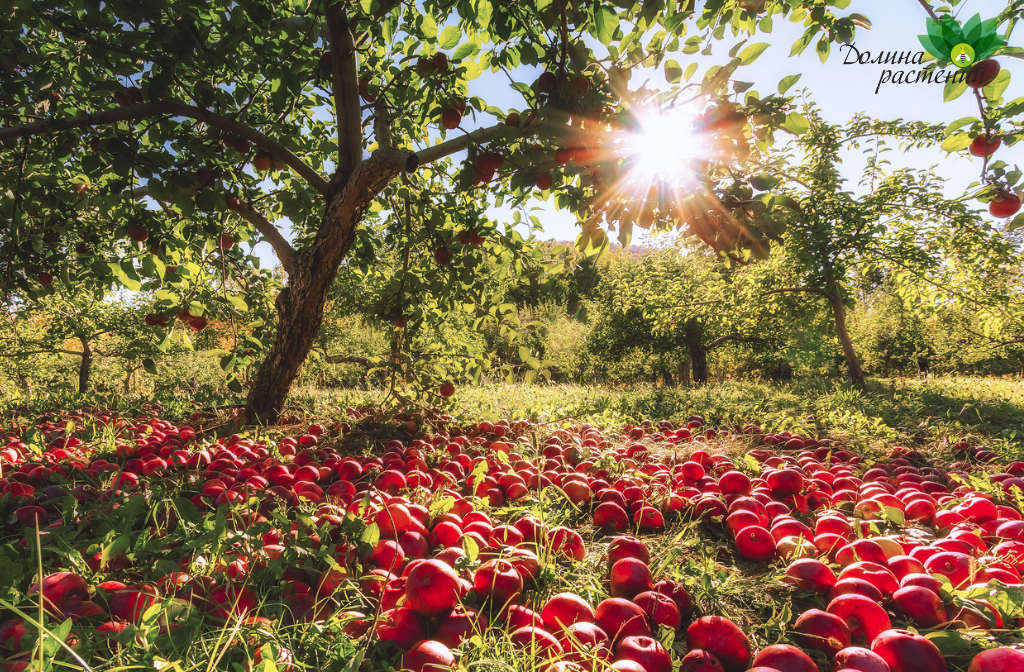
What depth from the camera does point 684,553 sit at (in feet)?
5.94

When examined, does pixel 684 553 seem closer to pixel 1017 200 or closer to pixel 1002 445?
pixel 1017 200

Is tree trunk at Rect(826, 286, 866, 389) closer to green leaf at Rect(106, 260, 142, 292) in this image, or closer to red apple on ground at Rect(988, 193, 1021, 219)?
red apple on ground at Rect(988, 193, 1021, 219)

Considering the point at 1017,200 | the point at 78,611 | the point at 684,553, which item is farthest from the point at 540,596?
the point at 1017,200

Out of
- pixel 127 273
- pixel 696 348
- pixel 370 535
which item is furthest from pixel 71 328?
pixel 696 348

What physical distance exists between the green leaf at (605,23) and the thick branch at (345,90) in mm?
1515

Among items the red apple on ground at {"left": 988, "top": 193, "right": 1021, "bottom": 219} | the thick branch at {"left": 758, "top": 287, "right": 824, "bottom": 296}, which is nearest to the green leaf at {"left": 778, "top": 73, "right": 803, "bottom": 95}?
the red apple on ground at {"left": 988, "top": 193, "right": 1021, "bottom": 219}

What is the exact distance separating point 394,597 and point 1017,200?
3.13 meters

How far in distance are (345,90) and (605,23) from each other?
6.19 feet

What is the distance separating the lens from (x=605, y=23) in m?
2.00

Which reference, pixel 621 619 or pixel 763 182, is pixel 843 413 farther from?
pixel 621 619

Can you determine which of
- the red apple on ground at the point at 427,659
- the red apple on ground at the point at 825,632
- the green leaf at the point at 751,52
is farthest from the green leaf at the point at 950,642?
the green leaf at the point at 751,52

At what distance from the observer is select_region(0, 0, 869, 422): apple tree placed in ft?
5.73

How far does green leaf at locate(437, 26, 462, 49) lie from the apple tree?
0.01 m

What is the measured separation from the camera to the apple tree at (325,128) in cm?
175
